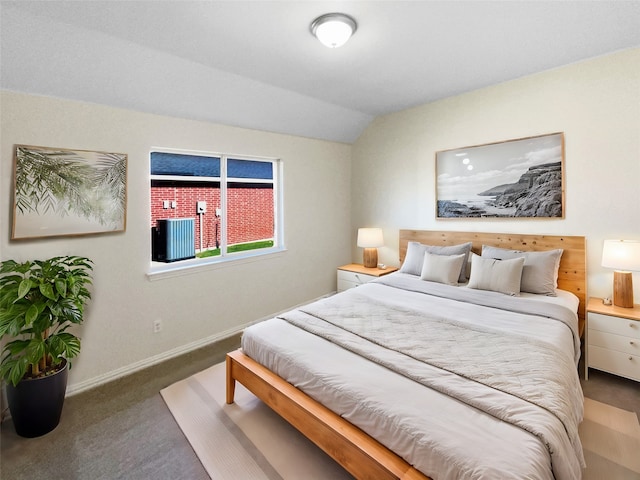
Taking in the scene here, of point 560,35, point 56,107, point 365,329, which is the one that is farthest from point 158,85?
point 560,35

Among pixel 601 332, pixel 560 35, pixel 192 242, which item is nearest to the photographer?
pixel 560 35

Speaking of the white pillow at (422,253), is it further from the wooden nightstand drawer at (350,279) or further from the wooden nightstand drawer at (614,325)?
the wooden nightstand drawer at (614,325)

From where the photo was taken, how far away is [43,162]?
220cm

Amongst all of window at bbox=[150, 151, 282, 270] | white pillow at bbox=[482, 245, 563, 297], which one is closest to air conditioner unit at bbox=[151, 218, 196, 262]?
window at bbox=[150, 151, 282, 270]

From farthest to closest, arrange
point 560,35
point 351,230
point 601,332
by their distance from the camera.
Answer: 1. point 351,230
2. point 601,332
3. point 560,35

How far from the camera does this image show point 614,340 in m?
2.43

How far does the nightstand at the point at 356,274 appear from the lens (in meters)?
4.03

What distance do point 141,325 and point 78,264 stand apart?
0.81m

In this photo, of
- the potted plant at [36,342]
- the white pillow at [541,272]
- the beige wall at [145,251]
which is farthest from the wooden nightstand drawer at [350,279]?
the potted plant at [36,342]

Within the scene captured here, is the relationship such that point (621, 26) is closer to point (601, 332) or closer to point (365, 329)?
point (601, 332)

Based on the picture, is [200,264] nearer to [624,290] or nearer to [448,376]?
[448,376]

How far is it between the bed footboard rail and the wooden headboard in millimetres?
2449

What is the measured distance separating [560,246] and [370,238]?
6.46ft

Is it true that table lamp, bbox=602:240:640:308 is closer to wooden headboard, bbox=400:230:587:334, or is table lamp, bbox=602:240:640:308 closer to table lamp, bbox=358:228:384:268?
wooden headboard, bbox=400:230:587:334
